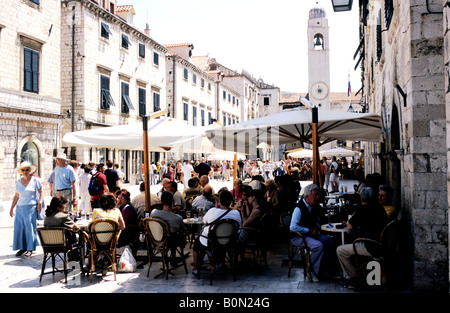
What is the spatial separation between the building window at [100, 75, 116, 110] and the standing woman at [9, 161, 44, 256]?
47.6 feet

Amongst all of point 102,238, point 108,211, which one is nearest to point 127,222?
point 108,211

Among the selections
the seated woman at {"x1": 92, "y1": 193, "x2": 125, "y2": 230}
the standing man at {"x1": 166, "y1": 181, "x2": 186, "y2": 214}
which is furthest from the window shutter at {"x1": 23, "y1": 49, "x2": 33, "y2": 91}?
the seated woman at {"x1": 92, "y1": 193, "x2": 125, "y2": 230}

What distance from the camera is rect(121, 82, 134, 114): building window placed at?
905 inches

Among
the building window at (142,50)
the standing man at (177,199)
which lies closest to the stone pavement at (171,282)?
the standing man at (177,199)

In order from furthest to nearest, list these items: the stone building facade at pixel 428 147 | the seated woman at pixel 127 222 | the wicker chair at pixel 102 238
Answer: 1. the seated woman at pixel 127 222
2. the wicker chair at pixel 102 238
3. the stone building facade at pixel 428 147

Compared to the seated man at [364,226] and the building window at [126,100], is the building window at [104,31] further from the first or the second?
the seated man at [364,226]

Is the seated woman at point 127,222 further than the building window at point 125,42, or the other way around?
the building window at point 125,42

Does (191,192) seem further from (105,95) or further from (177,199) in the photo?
(105,95)

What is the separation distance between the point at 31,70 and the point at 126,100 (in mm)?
7324

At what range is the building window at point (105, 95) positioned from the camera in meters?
20.9

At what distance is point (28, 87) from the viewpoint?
1585 cm

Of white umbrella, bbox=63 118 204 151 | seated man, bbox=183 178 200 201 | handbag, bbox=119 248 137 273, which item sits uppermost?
white umbrella, bbox=63 118 204 151

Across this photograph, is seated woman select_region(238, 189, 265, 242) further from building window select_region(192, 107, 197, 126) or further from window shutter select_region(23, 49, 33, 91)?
building window select_region(192, 107, 197, 126)

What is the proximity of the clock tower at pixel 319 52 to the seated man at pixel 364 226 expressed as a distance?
4519 centimetres
